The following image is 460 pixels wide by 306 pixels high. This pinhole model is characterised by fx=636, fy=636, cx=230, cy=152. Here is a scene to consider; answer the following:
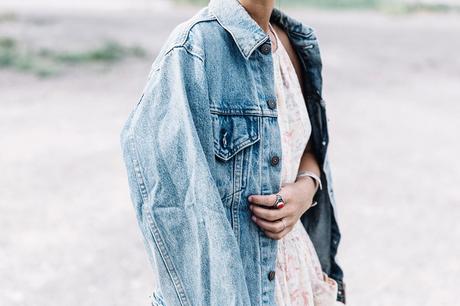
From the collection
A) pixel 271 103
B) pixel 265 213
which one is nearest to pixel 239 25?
pixel 271 103

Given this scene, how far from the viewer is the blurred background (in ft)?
11.4

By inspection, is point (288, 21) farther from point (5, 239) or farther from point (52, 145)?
point (52, 145)

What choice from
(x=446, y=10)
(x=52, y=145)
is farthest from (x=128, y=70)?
(x=446, y=10)

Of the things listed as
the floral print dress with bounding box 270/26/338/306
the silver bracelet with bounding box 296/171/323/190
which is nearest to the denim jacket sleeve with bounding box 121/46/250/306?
the floral print dress with bounding box 270/26/338/306

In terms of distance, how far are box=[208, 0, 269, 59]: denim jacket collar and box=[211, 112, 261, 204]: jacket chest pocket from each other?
5.4 inches

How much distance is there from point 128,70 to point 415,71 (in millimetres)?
4385

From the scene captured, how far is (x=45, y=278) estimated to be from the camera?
339 cm

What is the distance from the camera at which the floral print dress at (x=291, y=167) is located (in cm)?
145

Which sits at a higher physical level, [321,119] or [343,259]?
[321,119]

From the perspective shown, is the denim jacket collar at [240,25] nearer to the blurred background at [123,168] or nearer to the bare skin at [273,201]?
the bare skin at [273,201]

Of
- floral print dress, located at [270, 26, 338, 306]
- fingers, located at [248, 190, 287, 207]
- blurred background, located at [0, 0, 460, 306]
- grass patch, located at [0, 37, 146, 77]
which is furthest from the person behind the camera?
grass patch, located at [0, 37, 146, 77]

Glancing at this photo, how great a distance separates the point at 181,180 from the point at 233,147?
0.45 feet

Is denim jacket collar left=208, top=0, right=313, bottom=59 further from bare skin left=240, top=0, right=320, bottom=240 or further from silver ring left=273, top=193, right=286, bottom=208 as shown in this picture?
silver ring left=273, top=193, right=286, bottom=208

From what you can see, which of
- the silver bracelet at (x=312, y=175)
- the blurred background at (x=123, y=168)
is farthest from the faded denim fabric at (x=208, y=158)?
the blurred background at (x=123, y=168)
